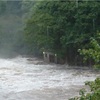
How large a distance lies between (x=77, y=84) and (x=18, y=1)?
103 ft

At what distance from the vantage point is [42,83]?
677 inches

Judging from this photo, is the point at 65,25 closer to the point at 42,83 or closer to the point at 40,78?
the point at 40,78

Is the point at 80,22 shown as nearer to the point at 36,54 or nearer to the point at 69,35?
the point at 69,35

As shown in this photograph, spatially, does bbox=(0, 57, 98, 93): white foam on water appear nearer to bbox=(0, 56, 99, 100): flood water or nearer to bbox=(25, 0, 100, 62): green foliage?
bbox=(0, 56, 99, 100): flood water

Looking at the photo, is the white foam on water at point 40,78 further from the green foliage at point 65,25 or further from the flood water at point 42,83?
the green foliage at point 65,25

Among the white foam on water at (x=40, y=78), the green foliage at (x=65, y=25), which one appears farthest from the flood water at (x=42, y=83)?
the green foliage at (x=65, y=25)

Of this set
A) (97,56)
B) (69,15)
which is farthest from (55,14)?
(97,56)

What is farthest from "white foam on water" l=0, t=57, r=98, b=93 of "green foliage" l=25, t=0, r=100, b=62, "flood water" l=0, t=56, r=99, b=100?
"green foliage" l=25, t=0, r=100, b=62

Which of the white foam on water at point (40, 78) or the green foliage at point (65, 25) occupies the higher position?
the green foliage at point (65, 25)

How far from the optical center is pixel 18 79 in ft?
60.6

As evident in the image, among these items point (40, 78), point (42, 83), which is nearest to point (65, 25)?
point (40, 78)

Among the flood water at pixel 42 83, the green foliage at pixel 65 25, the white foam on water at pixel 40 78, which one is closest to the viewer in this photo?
the flood water at pixel 42 83

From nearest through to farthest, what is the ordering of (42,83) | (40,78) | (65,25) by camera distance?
(42,83)
(40,78)
(65,25)

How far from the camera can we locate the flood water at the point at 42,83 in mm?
14297
